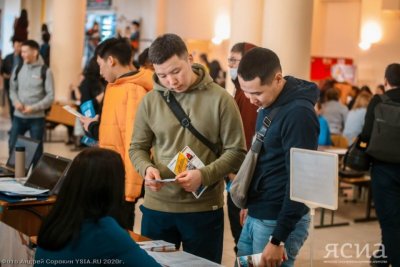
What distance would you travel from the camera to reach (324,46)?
17422 millimetres

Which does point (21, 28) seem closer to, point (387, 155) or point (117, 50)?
point (117, 50)

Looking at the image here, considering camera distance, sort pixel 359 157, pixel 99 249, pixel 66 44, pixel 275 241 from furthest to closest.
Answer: pixel 66 44, pixel 359 157, pixel 275 241, pixel 99 249

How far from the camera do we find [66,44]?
13.8 metres

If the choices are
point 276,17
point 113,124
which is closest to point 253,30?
point 276,17

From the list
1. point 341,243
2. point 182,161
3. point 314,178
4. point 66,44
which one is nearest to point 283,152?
point 314,178

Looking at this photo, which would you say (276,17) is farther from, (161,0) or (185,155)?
(161,0)

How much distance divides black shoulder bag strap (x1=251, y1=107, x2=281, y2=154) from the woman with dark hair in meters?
0.80

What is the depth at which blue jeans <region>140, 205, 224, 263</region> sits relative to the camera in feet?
11.4

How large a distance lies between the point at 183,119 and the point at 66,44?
35.6 feet

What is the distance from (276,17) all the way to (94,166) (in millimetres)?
5782

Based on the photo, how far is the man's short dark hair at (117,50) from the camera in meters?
4.41

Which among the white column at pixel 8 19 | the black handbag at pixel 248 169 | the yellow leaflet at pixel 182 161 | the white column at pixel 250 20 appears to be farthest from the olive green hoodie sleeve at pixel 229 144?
the white column at pixel 8 19

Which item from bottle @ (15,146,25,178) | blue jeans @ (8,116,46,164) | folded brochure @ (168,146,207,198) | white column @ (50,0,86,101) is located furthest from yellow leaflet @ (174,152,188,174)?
white column @ (50,0,86,101)

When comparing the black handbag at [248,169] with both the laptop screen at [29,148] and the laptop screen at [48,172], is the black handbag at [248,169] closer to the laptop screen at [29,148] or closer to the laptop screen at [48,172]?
the laptop screen at [48,172]
